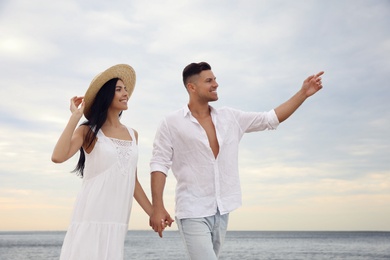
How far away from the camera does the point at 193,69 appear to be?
5.37 metres

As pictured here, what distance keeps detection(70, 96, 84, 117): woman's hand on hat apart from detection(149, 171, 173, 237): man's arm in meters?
1.06

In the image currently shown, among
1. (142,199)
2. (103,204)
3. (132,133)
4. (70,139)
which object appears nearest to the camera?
(70,139)

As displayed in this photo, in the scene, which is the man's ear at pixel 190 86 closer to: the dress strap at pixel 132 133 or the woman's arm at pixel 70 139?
the dress strap at pixel 132 133

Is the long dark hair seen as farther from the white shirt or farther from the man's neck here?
the man's neck

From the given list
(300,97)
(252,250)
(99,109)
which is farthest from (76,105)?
(252,250)

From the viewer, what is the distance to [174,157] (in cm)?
514

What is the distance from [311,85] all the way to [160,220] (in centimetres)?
188

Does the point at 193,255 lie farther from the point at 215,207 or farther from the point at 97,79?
the point at 97,79

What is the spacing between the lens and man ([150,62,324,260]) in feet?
16.0

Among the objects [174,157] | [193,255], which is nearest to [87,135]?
[174,157]

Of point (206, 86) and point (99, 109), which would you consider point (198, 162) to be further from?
point (99, 109)

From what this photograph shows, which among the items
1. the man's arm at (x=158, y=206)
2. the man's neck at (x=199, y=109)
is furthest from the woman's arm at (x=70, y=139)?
the man's neck at (x=199, y=109)

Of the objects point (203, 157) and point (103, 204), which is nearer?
point (103, 204)

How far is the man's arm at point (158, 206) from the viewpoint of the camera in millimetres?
4855
